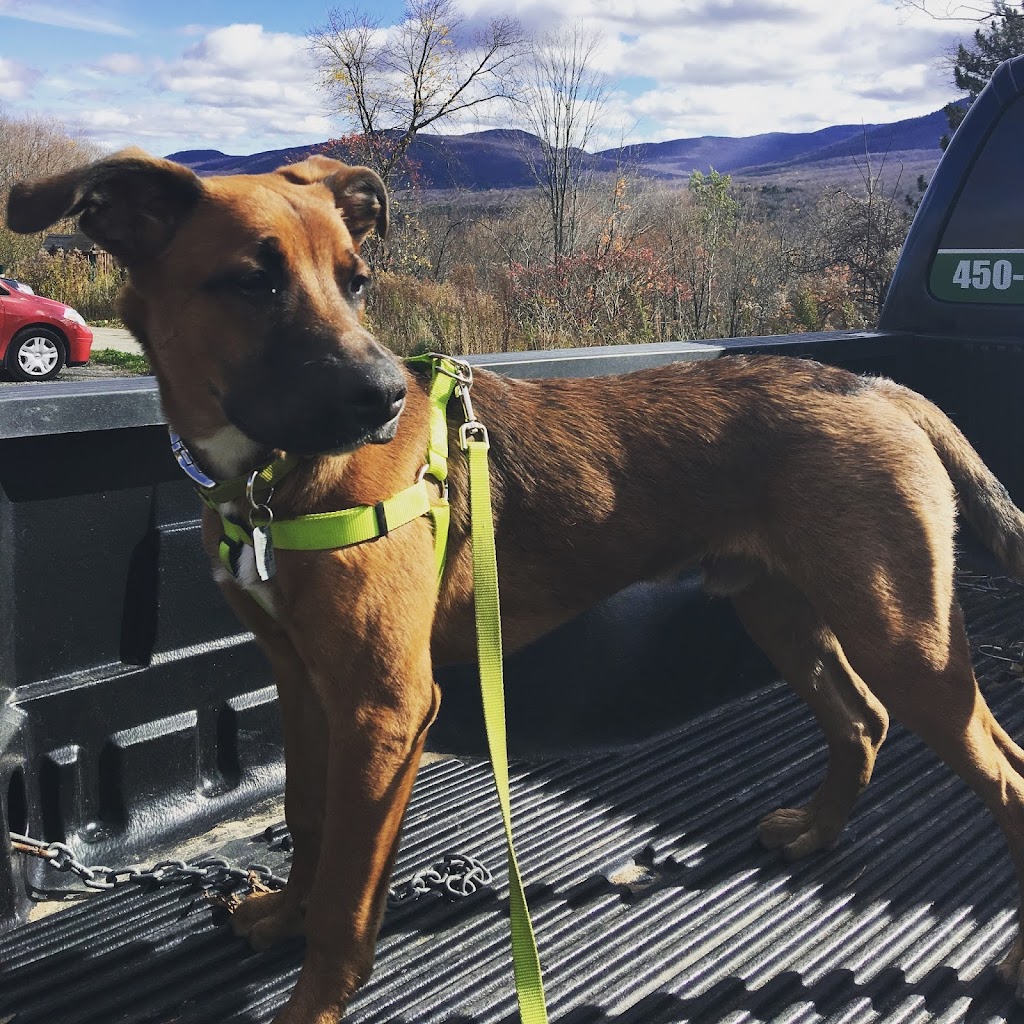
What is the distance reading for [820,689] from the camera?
314cm

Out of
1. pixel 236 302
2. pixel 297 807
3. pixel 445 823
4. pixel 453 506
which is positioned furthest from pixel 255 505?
pixel 445 823

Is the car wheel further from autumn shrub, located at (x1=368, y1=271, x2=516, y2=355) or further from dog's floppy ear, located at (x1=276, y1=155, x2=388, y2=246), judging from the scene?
dog's floppy ear, located at (x1=276, y1=155, x2=388, y2=246)

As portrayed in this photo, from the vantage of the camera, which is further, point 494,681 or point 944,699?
point 944,699

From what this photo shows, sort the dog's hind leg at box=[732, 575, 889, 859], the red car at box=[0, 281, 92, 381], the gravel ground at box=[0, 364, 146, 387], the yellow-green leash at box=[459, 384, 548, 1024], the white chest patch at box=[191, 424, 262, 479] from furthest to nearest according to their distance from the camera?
the gravel ground at box=[0, 364, 146, 387], the red car at box=[0, 281, 92, 381], the dog's hind leg at box=[732, 575, 889, 859], the white chest patch at box=[191, 424, 262, 479], the yellow-green leash at box=[459, 384, 548, 1024]

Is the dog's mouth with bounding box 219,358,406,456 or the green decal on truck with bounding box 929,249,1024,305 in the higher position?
the green decal on truck with bounding box 929,249,1024,305

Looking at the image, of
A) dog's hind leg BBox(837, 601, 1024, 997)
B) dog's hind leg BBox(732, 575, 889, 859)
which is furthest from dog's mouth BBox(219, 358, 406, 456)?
dog's hind leg BBox(732, 575, 889, 859)

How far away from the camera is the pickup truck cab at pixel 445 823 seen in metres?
2.33

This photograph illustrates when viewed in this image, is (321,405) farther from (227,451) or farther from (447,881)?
(447,881)

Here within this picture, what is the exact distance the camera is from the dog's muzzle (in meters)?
1.94

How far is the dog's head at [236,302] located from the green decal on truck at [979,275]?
Answer: 9.40 feet

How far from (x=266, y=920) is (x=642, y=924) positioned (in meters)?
0.98

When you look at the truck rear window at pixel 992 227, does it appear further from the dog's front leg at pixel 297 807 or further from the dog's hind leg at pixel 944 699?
the dog's front leg at pixel 297 807

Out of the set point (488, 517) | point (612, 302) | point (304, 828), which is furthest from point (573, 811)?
point (612, 302)

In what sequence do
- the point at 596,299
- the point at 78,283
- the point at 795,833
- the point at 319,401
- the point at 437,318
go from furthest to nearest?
the point at 78,283
the point at 596,299
the point at 437,318
the point at 795,833
the point at 319,401
